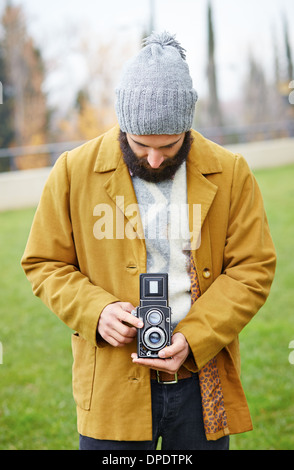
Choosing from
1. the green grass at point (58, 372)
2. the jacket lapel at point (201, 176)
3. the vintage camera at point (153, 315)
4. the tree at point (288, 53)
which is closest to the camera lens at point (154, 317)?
the vintage camera at point (153, 315)

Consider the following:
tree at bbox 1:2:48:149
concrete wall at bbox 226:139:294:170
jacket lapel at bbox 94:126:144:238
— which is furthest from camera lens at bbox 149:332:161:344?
tree at bbox 1:2:48:149

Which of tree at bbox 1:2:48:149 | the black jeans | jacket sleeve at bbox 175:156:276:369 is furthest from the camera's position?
tree at bbox 1:2:48:149

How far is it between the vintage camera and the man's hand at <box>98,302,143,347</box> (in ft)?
0.11

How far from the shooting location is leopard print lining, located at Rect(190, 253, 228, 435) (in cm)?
200

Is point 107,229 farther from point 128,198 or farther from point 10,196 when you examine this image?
point 10,196

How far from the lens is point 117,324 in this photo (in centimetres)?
185

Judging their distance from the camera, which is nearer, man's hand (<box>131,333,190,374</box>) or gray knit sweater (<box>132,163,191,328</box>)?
man's hand (<box>131,333,190,374</box>)

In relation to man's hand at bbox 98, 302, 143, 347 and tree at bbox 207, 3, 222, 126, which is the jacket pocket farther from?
tree at bbox 207, 3, 222, 126

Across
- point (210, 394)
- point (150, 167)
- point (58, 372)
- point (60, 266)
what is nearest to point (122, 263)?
point (60, 266)

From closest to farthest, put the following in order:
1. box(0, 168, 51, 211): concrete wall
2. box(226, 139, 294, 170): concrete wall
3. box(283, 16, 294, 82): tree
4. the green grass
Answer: the green grass < box(0, 168, 51, 211): concrete wall < box(226, 139, 294, 170): concrete wall < box(283, 16, 294, 82): tree

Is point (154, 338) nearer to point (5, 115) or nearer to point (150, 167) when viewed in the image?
point (150, 167)

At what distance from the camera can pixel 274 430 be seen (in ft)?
11.4

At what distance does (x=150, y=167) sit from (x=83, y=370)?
0.81 metres

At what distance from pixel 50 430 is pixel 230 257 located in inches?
86.8
